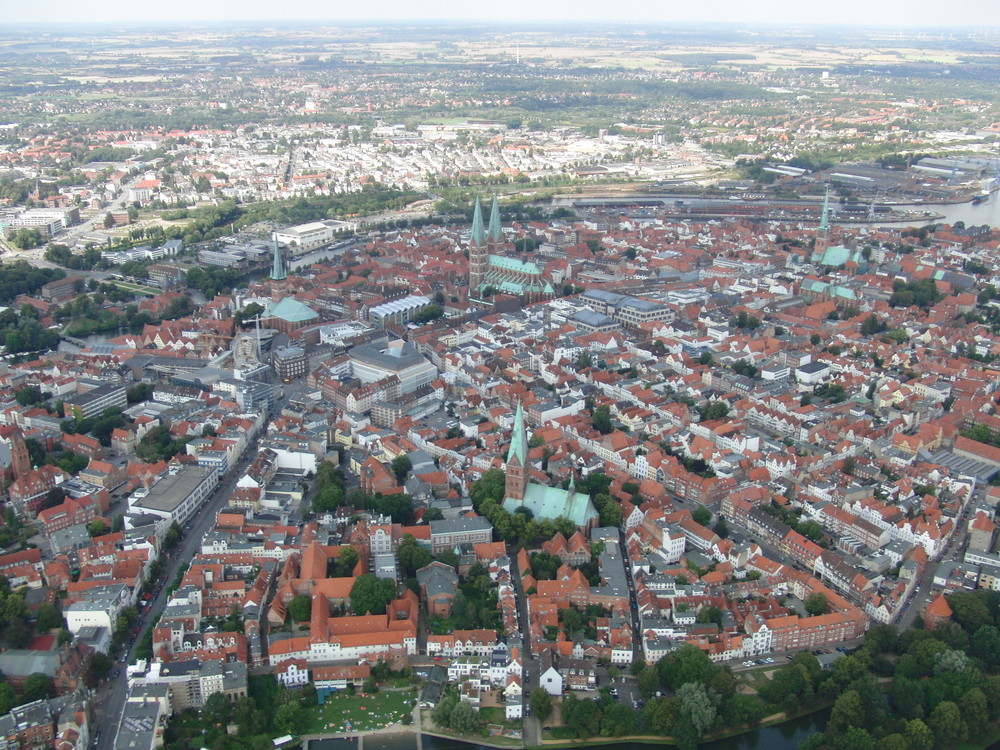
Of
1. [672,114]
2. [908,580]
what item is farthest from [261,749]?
[672,114]

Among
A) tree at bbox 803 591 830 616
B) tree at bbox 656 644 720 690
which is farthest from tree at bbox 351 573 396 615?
tree at bbox 803 591 830 616

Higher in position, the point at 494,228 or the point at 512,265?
the point at 494,228

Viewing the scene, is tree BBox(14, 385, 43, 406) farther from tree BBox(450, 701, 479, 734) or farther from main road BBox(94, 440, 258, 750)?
tree BBox(450, 701, 479, 734)

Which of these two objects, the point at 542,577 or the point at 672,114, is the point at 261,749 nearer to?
the point at 542,577

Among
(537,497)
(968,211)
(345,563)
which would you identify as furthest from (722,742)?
(968,211)

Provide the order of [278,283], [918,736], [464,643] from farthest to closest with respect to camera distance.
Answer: [278,283] < [464,643] < [918,736]

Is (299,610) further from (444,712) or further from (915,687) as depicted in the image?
(915,687)
